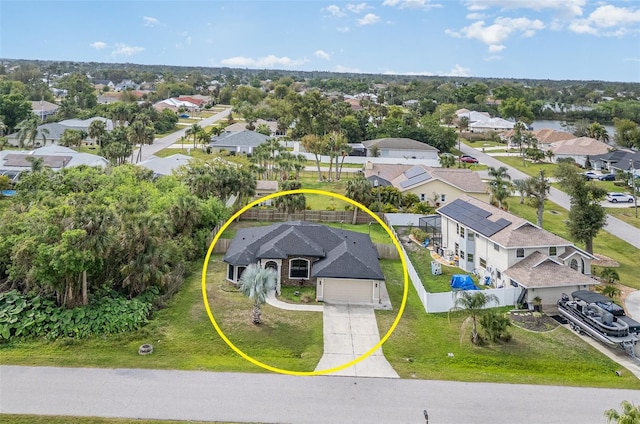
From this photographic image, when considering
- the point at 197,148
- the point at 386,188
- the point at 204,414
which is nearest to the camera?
the point at 204,414

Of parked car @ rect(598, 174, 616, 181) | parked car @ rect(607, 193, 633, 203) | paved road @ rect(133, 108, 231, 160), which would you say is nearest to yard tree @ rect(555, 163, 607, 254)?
parked car @ rect(607, 193, 633, 203)

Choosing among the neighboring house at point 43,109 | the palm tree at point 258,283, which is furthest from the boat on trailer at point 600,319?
the neighboring house at point 43,109

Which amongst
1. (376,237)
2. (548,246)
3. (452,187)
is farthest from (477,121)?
(548,246)

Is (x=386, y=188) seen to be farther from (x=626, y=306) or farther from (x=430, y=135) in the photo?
(x=430, y=135)

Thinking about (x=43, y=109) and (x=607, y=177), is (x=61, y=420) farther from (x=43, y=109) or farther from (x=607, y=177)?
(x=43, y=109)

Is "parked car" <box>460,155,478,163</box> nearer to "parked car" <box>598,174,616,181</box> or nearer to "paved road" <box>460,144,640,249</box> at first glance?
"paved road" <box>460,144,640,249</box>

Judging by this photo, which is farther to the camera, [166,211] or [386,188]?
[386,188]

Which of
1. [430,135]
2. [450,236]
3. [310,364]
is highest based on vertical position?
[430,135]

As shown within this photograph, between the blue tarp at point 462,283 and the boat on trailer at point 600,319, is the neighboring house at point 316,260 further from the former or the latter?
the boat on trailer at point 600,319

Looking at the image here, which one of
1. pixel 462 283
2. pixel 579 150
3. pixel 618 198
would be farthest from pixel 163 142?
pixel 462 283
